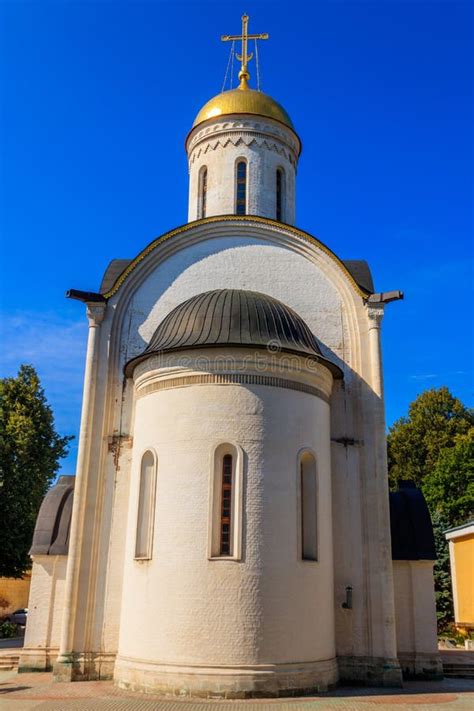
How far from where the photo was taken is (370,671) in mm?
12516

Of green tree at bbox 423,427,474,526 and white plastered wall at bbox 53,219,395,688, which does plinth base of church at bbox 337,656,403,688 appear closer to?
white plastered wall at bbox 53,219,395,688

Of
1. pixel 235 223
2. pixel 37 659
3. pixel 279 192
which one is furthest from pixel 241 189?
pixel 37 659

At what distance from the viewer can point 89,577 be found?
13211mm

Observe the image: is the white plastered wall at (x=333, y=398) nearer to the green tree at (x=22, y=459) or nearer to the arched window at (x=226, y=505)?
the arched window at (x=226, y=505)

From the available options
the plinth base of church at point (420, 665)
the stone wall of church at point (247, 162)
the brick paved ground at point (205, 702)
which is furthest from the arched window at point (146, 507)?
the stone wall of church at point (247, 162)

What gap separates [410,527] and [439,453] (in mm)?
21739

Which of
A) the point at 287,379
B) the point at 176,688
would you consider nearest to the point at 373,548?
the point at 287,379

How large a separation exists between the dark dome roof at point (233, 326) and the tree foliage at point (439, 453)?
1724cm

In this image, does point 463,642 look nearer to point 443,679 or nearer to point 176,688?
point 443,679

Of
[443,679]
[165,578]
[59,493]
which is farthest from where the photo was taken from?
[59,493]

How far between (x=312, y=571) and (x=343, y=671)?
231 centimetres

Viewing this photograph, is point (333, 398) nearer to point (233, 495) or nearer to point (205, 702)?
point (233, 495)

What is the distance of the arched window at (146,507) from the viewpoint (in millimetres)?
12266

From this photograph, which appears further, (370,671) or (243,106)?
(243,106)
